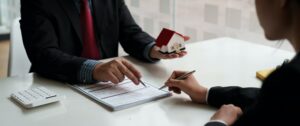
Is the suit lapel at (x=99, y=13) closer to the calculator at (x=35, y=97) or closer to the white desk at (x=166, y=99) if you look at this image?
the white desk at (x=166, y=99)

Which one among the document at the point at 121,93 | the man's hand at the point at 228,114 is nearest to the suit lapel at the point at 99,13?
the document at the point at 121,93

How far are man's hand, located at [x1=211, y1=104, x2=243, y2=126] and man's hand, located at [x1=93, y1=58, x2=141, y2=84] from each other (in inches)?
13.2

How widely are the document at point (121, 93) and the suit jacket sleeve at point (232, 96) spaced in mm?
144

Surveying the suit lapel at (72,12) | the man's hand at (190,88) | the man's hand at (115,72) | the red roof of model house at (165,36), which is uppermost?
the suit lapel at (72,12)

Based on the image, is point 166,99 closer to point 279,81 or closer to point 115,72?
point 115,72

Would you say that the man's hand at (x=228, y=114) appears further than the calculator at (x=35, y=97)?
No

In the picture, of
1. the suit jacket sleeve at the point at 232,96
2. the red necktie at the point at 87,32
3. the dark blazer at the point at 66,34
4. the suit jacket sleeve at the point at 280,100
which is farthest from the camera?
the red necktie at the point at 87,32

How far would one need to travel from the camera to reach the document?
1.16 metres

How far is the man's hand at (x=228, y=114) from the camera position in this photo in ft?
3.28

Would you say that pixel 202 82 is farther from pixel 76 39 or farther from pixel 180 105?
pixel 76 39

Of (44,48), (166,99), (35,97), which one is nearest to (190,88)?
(166,99)

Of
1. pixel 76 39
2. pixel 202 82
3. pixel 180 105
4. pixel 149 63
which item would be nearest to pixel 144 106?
pixel 180 105

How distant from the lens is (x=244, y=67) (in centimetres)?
152

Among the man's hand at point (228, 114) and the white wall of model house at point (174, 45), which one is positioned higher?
the white wall of model house at point (174, 45)
